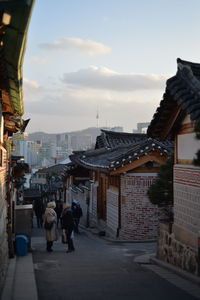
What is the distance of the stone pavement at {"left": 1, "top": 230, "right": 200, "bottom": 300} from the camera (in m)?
8.24

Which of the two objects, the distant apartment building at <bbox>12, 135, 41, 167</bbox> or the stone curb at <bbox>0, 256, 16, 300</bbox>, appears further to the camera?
the distant apartment building at <bbox>12, 135, 41, 167</bbox>

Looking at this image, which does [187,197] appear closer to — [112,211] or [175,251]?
[175,251]

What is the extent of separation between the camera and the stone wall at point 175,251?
31.5 ft

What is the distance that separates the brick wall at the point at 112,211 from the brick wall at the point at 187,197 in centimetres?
856

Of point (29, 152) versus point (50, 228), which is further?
point (29, 152)

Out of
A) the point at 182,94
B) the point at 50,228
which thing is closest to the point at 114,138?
the point at 50,228

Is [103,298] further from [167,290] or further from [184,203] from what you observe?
[184,203]

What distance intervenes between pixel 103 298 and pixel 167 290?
147cm

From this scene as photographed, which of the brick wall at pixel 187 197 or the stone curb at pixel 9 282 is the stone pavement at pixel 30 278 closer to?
the stone curb at pixel 9 282

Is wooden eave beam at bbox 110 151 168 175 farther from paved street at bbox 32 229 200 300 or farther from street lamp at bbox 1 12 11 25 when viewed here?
street lamp at bbox 1 12 11 25

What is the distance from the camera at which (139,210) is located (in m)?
18.6

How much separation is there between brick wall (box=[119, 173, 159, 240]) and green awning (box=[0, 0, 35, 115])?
461 inches

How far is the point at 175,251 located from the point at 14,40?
306 inches

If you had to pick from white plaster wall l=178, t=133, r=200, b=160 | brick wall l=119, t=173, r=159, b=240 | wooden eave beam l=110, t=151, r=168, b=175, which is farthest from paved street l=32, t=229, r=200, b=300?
wooden eave beam l=110, t=151, r=168, b=175
